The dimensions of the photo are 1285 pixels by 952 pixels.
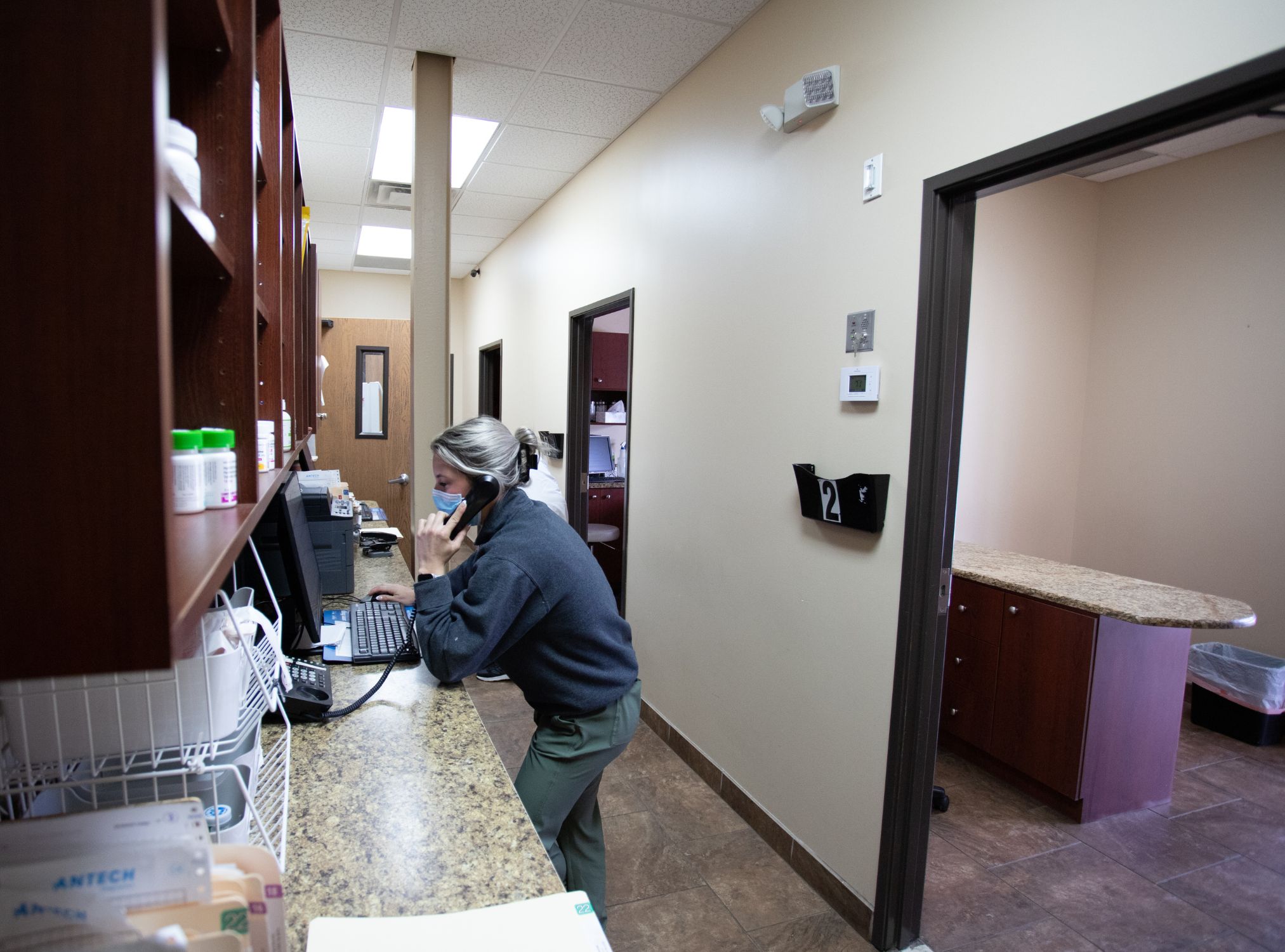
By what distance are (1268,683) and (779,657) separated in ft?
8.45

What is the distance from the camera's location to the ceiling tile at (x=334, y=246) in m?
6.83

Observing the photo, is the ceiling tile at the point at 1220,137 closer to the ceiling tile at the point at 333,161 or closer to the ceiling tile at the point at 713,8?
the ceiling tile at the point at 713,8

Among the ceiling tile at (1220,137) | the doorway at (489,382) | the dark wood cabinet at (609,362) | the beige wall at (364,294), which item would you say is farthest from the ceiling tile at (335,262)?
the ceiling tile at (1220,137)

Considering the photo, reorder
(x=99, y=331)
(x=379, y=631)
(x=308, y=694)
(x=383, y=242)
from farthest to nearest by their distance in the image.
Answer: (x=383, y=242) → (x=379, y=631) → (x=308, y=694) → (x=99, y=331)

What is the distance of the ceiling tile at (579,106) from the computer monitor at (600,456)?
8.27 feet

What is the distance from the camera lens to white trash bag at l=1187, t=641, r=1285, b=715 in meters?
3.42

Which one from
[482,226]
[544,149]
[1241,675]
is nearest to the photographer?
[1241,675]

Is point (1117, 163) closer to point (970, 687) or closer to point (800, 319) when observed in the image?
point (800, 319)

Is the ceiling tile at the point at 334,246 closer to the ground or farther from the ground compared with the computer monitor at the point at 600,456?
farther from the ground

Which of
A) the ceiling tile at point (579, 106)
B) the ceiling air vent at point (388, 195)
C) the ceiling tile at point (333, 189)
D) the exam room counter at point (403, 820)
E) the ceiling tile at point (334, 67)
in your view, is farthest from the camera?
the ceiling air vent at point (388, 195)

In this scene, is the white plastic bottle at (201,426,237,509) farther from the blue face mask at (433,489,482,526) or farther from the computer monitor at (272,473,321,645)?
the blue face mask at (433,489,482,526)

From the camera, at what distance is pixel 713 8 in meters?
2.64

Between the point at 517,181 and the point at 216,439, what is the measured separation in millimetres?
4424

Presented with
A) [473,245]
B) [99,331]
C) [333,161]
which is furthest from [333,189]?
[99,331]
